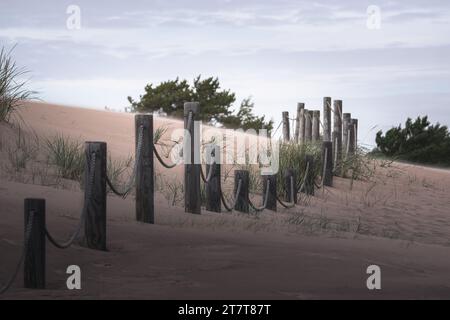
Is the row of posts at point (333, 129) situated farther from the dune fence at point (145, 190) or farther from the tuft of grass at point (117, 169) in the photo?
the tuft of grass at point (117, 169)

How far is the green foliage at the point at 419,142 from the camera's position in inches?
1169

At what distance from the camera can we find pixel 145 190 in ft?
27.3

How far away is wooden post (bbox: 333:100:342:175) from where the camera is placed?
17462 millimetres

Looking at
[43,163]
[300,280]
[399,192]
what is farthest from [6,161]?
[399,192]

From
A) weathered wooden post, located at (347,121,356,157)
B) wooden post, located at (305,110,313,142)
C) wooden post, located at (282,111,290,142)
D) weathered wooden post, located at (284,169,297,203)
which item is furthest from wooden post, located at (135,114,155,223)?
wooden post, located at (282,111,290,142)

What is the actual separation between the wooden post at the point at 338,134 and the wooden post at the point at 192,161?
8.34 metres

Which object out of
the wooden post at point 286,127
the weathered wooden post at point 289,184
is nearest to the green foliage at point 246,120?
the wooden post at point 286,127

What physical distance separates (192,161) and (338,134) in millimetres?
9465

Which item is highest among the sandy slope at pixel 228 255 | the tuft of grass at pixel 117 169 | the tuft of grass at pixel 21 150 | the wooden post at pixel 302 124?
the wooden post at pixel 302 124

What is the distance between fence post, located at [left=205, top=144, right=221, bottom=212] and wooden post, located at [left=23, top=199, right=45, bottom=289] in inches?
178

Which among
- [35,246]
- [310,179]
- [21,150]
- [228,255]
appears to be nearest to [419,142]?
[310,179]

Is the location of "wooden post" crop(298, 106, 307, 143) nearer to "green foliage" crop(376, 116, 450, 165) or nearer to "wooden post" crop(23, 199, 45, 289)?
"green foliage" crop(376, 116, 450, 165)
